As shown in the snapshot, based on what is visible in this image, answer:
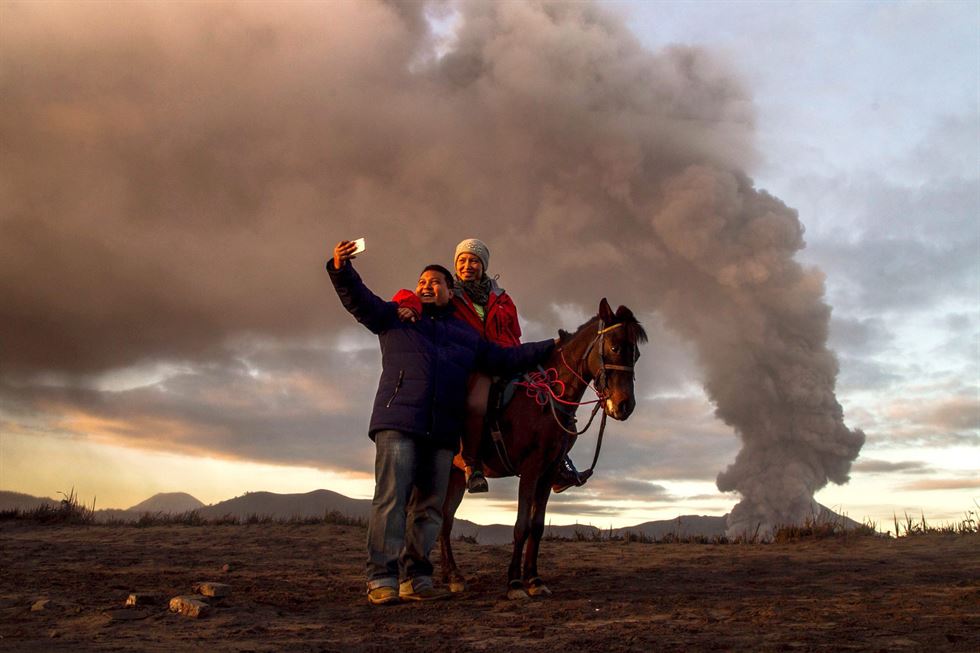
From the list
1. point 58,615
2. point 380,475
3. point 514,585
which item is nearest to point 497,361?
point 380,475

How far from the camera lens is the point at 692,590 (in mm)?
7883

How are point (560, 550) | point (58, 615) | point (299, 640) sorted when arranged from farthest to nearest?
point (560, 550) → point (58, 615) → point (299, 640)

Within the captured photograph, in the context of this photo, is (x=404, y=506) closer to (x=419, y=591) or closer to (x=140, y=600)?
(x=419, y=591)

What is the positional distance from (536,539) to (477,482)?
0.85m

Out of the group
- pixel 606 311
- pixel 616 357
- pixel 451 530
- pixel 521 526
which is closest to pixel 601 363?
pixel 616 357

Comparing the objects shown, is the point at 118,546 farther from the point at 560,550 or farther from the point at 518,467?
the point at 518,467

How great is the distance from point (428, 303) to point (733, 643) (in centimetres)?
414

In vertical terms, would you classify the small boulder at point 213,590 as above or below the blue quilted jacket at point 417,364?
below

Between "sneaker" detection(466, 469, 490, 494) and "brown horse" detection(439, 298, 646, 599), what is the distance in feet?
0.39

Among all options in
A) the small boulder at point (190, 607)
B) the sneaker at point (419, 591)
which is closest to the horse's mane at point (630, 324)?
the sneaker at point (419, 591)

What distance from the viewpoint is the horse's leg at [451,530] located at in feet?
26.7

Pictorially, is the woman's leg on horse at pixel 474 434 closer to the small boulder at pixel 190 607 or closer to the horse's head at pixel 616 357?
the horse's head at pixel 616 357

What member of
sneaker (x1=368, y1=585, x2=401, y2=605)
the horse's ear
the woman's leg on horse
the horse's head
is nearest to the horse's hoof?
the woman's leg on horse

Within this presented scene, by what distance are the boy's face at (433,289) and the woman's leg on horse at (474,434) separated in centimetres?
94
